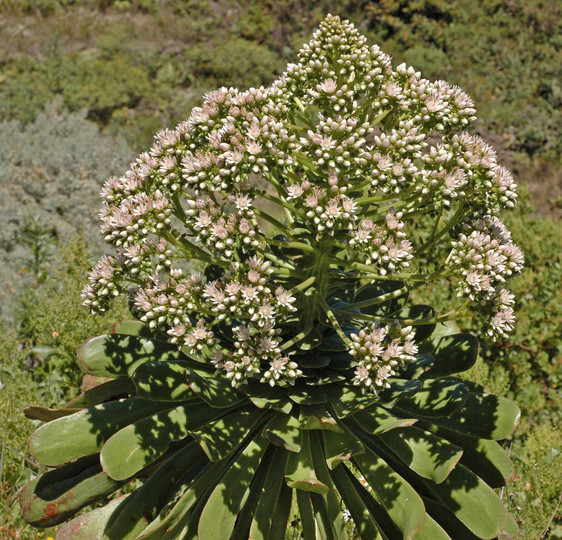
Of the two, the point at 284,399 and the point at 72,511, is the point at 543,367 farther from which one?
the point at 72,511

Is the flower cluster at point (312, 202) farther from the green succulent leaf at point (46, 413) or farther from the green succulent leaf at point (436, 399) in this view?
the green succulent leaf at point (46, 413)

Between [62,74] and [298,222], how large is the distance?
11.0 m

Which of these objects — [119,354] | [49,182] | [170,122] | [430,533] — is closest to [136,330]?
[119,354]

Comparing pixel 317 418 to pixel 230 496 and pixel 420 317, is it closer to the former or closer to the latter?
pixel 230 496

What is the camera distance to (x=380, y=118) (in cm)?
252

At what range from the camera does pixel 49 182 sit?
7.91m

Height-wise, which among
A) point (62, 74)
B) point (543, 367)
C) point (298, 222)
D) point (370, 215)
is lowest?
point (62, 74)

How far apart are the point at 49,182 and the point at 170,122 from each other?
440 centimetres

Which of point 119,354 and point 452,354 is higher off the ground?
point 452,354

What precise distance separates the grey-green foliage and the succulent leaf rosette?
13.0 feet


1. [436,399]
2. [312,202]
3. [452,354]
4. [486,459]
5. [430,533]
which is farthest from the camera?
[452,354]

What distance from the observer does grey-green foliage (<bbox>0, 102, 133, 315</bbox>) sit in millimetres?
6766

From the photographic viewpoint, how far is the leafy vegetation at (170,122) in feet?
14.7

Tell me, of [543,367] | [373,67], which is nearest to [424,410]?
[373,67]
